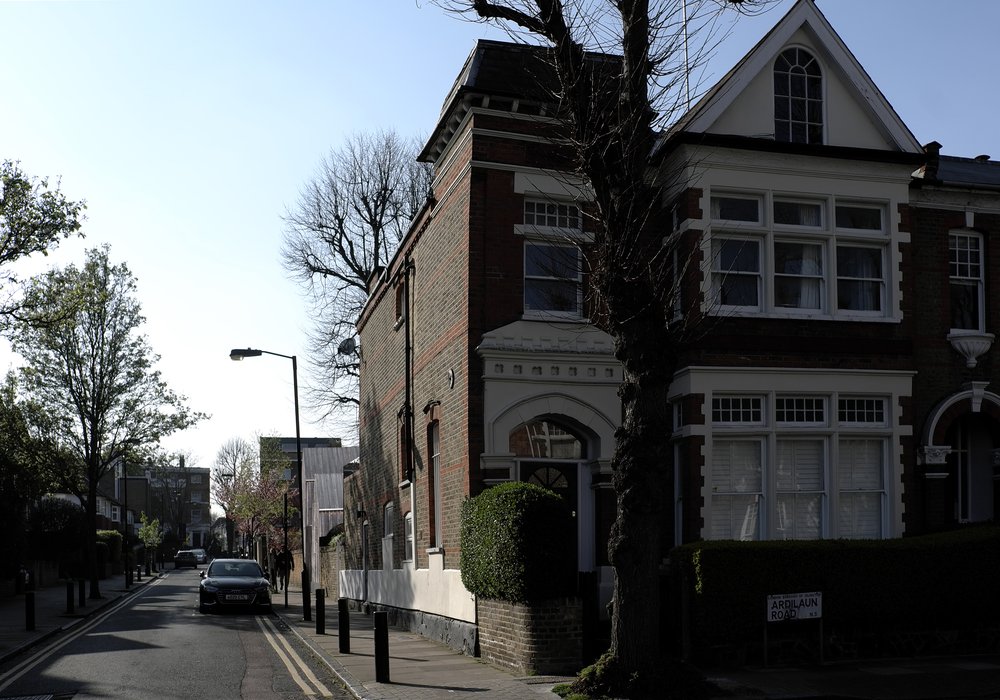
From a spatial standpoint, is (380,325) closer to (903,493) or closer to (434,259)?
(434,259)

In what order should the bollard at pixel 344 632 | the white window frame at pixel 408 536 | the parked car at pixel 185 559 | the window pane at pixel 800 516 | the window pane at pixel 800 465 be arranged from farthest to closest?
the parked car at pixel 185 559 < the white window frame at pixel 408 536 < the bollard at pixel 344 632 < the window pane at pixel 800 465 < the window pane at pixel 800 516

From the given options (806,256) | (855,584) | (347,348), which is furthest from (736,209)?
(347,348)

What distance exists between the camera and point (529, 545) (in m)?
13.7

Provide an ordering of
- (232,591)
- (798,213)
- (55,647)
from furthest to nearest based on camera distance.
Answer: (232,591)
(55,647)
(798,213)

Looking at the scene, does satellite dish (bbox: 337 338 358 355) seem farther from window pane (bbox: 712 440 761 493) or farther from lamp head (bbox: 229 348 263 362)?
window pane (bbox: 712 440 761 493)

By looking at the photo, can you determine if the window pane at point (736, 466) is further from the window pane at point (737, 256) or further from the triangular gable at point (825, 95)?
the triangular gable at point (825, 95)

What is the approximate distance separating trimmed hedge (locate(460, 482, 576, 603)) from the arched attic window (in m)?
7.95

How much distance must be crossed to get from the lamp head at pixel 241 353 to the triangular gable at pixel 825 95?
1761 centimetres

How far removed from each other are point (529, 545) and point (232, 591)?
17.2 m

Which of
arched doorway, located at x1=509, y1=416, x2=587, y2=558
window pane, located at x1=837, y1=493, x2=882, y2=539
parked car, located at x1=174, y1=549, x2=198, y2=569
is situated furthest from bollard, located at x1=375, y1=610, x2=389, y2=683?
parked car, located at x1=174, y1=549, x2=198, y2=569

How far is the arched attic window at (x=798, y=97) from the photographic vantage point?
58.1 feet

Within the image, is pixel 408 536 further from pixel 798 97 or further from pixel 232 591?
pixel 798 97

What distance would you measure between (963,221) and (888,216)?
1.94 metres

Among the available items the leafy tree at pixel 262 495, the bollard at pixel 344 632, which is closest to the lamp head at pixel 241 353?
the bollard at pixel 344 632
